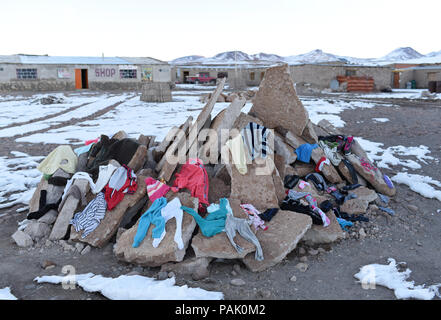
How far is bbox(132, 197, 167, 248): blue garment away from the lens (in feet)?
11.5

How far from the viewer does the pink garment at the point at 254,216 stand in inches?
147

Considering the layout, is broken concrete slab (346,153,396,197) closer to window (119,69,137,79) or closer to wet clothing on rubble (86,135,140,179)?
wet clothing on rubble (86,135,140,179)

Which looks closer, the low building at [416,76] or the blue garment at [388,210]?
the blue garment at [388,210]

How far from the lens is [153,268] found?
340 centimetres

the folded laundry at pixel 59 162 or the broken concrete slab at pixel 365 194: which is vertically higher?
the folded laundry at pixel 59 162

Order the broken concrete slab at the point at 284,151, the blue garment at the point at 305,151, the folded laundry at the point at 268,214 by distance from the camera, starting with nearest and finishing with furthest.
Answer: the folded laundry at the point at 268,214 < the broken concrete slab at the point at 284,151 < the blue garment at the point at 305,151

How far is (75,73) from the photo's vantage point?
3005 centimetres

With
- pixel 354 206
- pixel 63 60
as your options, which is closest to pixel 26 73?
pixel 63 60

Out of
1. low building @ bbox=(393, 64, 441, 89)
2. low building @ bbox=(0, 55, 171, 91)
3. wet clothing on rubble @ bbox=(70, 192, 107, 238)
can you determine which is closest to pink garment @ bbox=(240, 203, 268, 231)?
wet clothing on rubble @ bbox=(70, 192, 107, 238)

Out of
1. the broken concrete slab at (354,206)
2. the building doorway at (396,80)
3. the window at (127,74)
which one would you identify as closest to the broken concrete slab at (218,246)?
the broken concrete slab at (354,206)

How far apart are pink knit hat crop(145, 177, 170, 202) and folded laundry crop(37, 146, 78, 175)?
1.29m

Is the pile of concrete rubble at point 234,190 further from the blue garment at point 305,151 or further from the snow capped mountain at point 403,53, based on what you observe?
the snow capped mountain at point 403,53

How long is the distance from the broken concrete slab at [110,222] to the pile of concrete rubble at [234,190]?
11 mm
